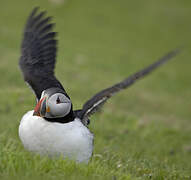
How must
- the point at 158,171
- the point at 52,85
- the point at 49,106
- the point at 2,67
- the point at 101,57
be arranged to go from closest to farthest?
the point at 49,106 < the point at 158,171 < the point at 52,85 < the point at 2,67 < the point at 101,57

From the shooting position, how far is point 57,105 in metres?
5.29

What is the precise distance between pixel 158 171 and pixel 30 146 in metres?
1.98

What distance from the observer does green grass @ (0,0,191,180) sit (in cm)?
555

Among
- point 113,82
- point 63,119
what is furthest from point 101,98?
point 113,82

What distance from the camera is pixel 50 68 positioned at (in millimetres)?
6949

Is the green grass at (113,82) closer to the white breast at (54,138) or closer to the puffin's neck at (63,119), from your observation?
the white breast at (54,138)

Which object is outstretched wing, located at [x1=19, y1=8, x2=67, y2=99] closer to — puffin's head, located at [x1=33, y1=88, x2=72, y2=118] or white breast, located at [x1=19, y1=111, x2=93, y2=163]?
puffin's head, located at [x1=33, y1=88, x2=72, y2=118]

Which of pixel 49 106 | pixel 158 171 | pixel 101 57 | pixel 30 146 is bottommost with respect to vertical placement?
pixel 101 57

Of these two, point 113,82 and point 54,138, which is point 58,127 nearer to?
point 54,138

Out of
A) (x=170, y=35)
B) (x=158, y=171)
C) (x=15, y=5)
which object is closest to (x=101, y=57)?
(x=170, y=35)

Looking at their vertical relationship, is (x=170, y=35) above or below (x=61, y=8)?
below

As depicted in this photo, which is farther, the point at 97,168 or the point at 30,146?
the point at 30,146

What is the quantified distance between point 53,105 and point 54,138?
443mm

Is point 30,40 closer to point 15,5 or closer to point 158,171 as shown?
point 158,171
